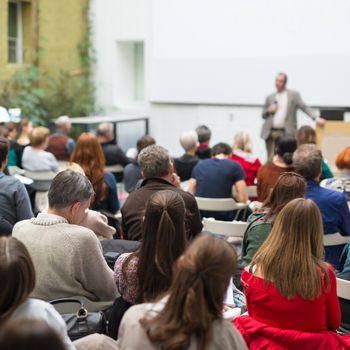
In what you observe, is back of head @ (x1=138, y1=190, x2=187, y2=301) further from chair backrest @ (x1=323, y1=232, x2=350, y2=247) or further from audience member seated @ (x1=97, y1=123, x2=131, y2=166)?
audience member seated @ (x1=97, y1=123, x2=131, y2=166)

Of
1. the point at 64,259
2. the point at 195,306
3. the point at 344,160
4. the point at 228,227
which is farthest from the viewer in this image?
the point at 344,160

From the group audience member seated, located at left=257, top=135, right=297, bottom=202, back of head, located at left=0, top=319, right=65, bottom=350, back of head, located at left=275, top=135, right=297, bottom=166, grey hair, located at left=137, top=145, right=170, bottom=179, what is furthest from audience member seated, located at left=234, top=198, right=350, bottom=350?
back of head, located at left=275, top=135, right=297, bottom=166

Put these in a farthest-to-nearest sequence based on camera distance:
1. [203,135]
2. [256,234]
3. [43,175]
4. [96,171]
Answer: [203,135], [43,175], [96,171], [256,234]

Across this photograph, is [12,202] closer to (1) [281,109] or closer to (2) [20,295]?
(2) [20,295]

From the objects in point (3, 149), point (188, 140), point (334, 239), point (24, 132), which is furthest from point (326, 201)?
point (24, 132)

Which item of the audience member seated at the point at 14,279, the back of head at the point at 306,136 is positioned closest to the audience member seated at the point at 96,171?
the back of head at the point at 306,136

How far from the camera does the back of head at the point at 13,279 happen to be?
2303 mm

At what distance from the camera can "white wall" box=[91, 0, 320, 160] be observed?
12.8 meters

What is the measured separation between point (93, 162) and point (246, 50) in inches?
285

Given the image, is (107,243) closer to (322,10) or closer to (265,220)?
(265,220)

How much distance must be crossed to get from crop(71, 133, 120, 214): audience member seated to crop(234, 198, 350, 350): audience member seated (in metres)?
2.73

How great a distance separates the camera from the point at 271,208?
422 centimetres

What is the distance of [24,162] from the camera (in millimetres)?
7867

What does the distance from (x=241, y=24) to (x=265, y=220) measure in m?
8.67
